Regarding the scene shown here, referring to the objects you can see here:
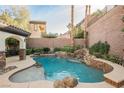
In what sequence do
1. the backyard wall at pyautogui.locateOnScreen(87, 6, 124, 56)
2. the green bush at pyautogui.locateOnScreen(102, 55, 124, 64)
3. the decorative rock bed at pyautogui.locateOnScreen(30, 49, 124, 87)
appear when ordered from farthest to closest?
the backyard wall at pyautogui.locateOnScreen(87, 6, 124, 56), the green bush at pyautogui.locateOnScreen(102, 55, 124, 64), the decorative rock bed at pyautogui.locateOnScreen(30, 49, 124, 87)

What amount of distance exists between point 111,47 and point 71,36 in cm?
474

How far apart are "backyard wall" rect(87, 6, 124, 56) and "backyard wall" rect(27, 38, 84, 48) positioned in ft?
7.96

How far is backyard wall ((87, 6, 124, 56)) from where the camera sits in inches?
274

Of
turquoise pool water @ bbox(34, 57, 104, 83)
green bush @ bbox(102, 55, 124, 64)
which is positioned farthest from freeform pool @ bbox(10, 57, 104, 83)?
green bush @ bbox(102, 55, 124, 64)

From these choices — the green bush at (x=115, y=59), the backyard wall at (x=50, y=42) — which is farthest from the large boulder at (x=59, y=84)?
the backyard wall at (x=50, y=42)

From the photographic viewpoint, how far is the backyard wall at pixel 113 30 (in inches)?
274

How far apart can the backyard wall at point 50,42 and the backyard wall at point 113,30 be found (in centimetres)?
243

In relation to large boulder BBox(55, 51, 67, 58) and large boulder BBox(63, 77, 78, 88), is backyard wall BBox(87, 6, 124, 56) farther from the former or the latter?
large boulder BBox(63, 77, 78, 88)

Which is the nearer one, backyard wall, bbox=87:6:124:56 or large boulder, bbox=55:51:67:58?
backyard wall, bbox=87:6:124:56

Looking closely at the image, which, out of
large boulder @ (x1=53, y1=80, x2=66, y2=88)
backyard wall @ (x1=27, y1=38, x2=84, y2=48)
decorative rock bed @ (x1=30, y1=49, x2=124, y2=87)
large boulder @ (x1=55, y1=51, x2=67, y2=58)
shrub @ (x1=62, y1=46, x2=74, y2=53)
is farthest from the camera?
backyard wall @ (x1=27, y1=38, x2=84, y2=48)

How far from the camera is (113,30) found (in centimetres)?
778

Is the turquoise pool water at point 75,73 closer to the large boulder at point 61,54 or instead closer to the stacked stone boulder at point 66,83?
the stacked stone boulder at point 66,83

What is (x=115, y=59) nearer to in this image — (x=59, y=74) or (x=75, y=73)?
(x=75, y=73)

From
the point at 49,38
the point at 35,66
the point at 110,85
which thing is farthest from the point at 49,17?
the point at 49,38
